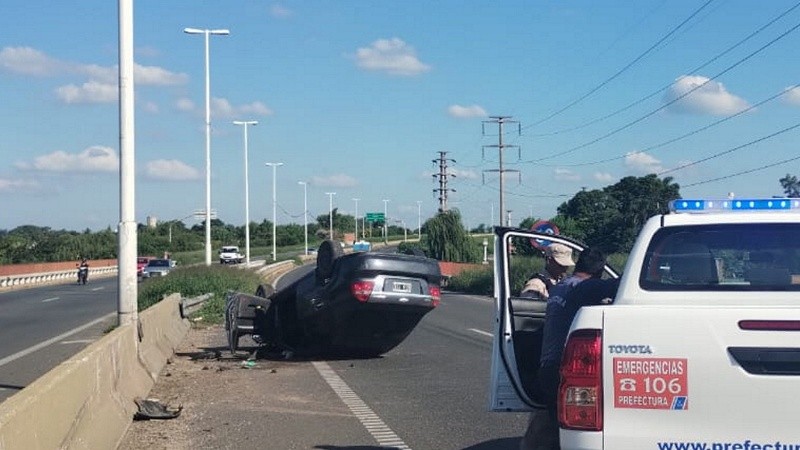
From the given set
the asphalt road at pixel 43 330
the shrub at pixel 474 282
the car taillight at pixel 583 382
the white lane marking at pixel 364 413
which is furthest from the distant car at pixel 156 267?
the car taillight at pixel 583 382

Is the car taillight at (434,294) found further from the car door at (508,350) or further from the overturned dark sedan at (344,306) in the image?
the car door at (508,350)

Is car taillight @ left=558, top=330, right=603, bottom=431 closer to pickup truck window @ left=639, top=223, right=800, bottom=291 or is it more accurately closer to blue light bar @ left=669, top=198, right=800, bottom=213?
pickup truck window @ left=639, top=223, right=800, bottom=291

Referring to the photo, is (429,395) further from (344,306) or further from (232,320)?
(232,320)

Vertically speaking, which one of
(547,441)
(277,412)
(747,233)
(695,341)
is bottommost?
(277,412)

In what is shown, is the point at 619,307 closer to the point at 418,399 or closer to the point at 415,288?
the point at 418,399

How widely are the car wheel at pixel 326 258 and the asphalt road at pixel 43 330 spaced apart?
4.29 m

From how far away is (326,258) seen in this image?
15609mm

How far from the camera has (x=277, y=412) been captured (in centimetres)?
1106

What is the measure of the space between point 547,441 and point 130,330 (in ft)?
23.8

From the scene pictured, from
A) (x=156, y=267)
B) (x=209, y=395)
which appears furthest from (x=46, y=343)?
(x=156, y=267)

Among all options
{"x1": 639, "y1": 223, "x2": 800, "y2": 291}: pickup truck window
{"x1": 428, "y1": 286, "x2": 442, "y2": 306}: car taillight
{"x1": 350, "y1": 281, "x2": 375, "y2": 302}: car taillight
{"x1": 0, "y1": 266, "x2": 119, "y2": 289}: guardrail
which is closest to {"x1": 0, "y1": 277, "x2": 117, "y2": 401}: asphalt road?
{"x1": 350, "y1": 281, "x2": 375, "y2": 302}: car taillight

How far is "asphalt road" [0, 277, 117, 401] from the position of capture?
1579 cm

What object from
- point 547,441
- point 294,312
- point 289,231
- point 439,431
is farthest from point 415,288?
point 289,231

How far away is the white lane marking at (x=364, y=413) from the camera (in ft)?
30.1
